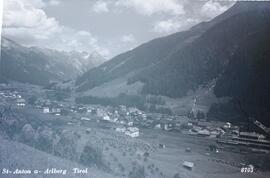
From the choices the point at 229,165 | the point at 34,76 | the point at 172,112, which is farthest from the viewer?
the point at 34,76

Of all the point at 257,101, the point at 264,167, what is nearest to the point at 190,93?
the point at 257,101

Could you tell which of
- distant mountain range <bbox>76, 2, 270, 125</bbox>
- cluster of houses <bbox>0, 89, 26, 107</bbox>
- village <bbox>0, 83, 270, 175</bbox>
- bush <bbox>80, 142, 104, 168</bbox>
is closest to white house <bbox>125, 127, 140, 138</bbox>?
village <bbox>0, 83, 270, 175</bbox>

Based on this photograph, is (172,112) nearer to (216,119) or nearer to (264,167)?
(216,119)

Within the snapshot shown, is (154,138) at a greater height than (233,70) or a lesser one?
lesser

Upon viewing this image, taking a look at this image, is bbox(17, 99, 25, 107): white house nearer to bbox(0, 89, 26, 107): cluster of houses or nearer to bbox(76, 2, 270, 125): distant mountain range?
bbox(0, 89, 26, 107): cluster of houses

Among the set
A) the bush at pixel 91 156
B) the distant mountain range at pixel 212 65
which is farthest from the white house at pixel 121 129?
the distant mountain range at pixel 212 65

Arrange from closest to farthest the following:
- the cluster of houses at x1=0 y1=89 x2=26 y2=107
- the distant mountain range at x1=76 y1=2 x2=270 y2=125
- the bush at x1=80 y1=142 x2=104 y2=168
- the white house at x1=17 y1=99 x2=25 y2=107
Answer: the bush at x1=80 y1=142 x2=104 y2=168 → the cluster of houses at x1=0 y1=89 x2=26 y2=107 → the white house at x1=17 y1=99 x2=25 y2=107 → the distant mountain range at x1=76 y1=2 x2=270 y2=125

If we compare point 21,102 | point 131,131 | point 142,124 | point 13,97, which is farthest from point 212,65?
point 13,97

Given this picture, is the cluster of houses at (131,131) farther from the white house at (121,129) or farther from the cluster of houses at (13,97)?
the cluster of houses at (13,97)

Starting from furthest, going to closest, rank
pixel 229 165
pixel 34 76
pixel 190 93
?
pixel 34 76 → pixel 190 93 → pixel 229 165
